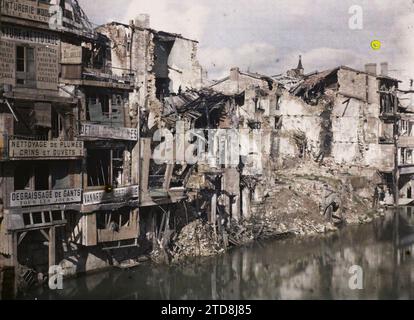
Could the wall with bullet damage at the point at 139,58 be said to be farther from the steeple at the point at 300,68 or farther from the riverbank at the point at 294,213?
the steeple at the point at 300,68

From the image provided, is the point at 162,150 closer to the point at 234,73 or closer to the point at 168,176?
the point at 168,176

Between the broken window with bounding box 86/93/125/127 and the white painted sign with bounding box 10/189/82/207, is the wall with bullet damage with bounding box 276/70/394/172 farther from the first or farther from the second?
the white painted sign with bounding box 10/189/82/207

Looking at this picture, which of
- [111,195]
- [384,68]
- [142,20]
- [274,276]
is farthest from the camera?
[384,68]

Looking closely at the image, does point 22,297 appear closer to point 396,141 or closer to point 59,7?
point 59,7

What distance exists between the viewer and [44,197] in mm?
22906

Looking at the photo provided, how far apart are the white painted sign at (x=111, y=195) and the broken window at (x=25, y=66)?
21.3ft

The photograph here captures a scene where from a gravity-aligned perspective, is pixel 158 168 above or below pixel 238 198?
above

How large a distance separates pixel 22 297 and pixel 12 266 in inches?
62.5

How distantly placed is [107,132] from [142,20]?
17.5m

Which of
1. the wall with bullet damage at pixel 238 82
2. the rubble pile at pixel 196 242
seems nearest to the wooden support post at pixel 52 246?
the rubble pile at pixel 196 242

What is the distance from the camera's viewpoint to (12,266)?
21547 mm

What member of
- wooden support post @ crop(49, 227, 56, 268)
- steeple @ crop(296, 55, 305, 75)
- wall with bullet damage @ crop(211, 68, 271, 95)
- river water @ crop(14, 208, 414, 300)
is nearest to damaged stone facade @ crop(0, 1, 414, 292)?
wooden support post @ crop(49, 227, 56, 268)

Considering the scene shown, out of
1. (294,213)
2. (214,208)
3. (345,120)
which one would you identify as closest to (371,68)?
(345,120)
